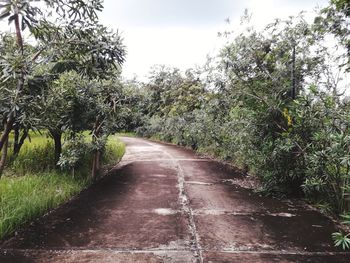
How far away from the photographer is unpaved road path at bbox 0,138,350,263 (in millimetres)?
3105

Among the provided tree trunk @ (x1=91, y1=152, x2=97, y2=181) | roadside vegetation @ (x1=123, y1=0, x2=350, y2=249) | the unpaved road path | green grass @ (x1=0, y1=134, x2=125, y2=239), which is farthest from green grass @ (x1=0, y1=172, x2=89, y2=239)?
roadside vegetation @ (x1=123, y1=0, x2=350, y2=249)

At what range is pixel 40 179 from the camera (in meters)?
5.28

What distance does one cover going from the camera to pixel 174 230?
12.4ft

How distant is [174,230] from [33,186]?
8.19ft

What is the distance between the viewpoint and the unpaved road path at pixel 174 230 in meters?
3.11

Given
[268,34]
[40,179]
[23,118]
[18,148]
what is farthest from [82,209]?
[268,34]

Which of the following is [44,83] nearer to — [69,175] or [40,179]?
[40,179]

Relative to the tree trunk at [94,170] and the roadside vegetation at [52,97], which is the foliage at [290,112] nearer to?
the roadside vegetation at [52,97]

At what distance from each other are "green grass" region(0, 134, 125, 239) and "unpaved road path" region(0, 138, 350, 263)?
0.17 metres

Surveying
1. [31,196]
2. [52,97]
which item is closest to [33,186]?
[31,196]

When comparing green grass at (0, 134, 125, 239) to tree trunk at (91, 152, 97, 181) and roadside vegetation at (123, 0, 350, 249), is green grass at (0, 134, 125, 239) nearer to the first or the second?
tree trunk at (91, 152, 97, 181)

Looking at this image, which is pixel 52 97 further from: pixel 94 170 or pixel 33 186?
pixel 94 170

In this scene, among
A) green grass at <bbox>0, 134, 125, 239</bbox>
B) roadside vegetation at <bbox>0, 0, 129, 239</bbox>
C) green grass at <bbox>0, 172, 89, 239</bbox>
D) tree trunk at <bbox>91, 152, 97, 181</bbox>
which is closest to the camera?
roadside vegetation at <bbox>0, 0, 129, 239</bbox>

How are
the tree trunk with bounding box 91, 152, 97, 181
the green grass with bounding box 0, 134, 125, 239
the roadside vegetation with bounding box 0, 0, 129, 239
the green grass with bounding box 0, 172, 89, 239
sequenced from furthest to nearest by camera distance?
the tree trunk with bounding box 91, 152, 97, 181
the green grass with bounding box 0, 134, 125, 239
the green grass with bounding box 0, 172, 89, 239
the roadside vegetation with bounding box 0, 0, 129, 239
